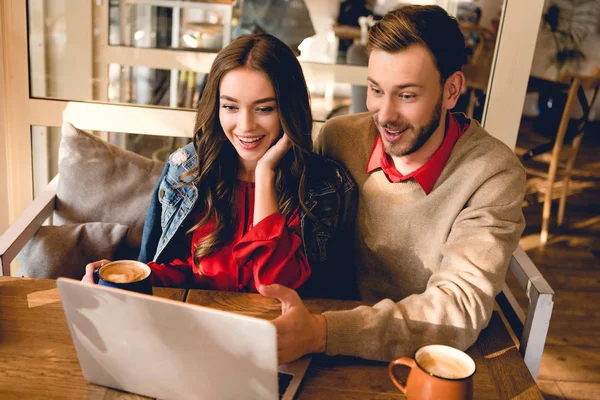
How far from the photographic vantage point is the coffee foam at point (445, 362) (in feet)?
3.16

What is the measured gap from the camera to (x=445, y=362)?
0.99 meters

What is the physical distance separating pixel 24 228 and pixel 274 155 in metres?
0.69

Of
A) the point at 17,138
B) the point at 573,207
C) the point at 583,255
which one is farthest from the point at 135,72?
the point at 573,207

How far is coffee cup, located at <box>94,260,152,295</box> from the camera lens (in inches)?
42.5

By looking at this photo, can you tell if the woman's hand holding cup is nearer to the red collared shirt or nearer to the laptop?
the laptop

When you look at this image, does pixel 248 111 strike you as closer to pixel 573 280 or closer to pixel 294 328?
pixel 294 328

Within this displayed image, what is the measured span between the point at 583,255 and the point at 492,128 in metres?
1.87

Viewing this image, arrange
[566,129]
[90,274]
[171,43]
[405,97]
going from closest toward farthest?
[90,274]
[405,97]
[171,43]
[566,129]

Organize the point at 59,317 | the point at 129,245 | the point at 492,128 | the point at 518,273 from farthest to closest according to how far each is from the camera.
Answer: the point at 492,128, the point at 129,245, the point at 518,273, the point at 59,317

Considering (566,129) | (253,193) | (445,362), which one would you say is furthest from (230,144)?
(566,129)

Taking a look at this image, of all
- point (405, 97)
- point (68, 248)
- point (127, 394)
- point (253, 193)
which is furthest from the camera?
point (68, 248)

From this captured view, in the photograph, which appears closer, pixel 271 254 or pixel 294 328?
pixel 294 328

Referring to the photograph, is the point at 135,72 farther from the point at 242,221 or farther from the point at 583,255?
the point at 583,255

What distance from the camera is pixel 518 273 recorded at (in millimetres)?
1490
